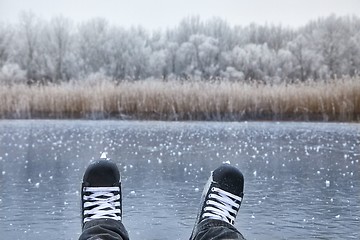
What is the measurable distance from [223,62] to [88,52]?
58 centimetres

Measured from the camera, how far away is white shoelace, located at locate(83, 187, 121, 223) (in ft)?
2.74

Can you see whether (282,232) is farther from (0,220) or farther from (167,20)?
(167,20)

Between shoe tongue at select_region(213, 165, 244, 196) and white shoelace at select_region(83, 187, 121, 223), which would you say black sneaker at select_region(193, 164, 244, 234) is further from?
white shoelace at select_region(83, 187, 121, 223)

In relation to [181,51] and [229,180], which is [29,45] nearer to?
[181,51]

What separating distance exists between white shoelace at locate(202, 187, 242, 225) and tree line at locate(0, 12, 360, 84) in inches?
54.6

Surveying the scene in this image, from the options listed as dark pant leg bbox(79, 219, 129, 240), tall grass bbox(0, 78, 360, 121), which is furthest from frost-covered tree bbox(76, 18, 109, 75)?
dark pant leg bbox(79, 219, 129, 240)

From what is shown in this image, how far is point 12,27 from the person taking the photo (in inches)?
89.0

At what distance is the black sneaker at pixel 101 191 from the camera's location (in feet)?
2.79

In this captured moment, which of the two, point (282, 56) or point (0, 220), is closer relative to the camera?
point (0, 220)

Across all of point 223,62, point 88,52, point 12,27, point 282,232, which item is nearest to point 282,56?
point 223,62

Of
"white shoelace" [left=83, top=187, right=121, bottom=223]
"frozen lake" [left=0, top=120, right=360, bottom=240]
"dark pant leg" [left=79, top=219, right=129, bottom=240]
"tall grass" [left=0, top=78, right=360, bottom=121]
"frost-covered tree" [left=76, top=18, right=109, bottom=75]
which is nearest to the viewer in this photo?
"dark pant leg" [left=79, top=219, right=129, bottom=240]

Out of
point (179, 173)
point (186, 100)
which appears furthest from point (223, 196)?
point (186, 100)

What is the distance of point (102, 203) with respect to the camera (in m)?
0.87

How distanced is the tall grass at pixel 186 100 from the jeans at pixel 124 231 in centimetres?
139
